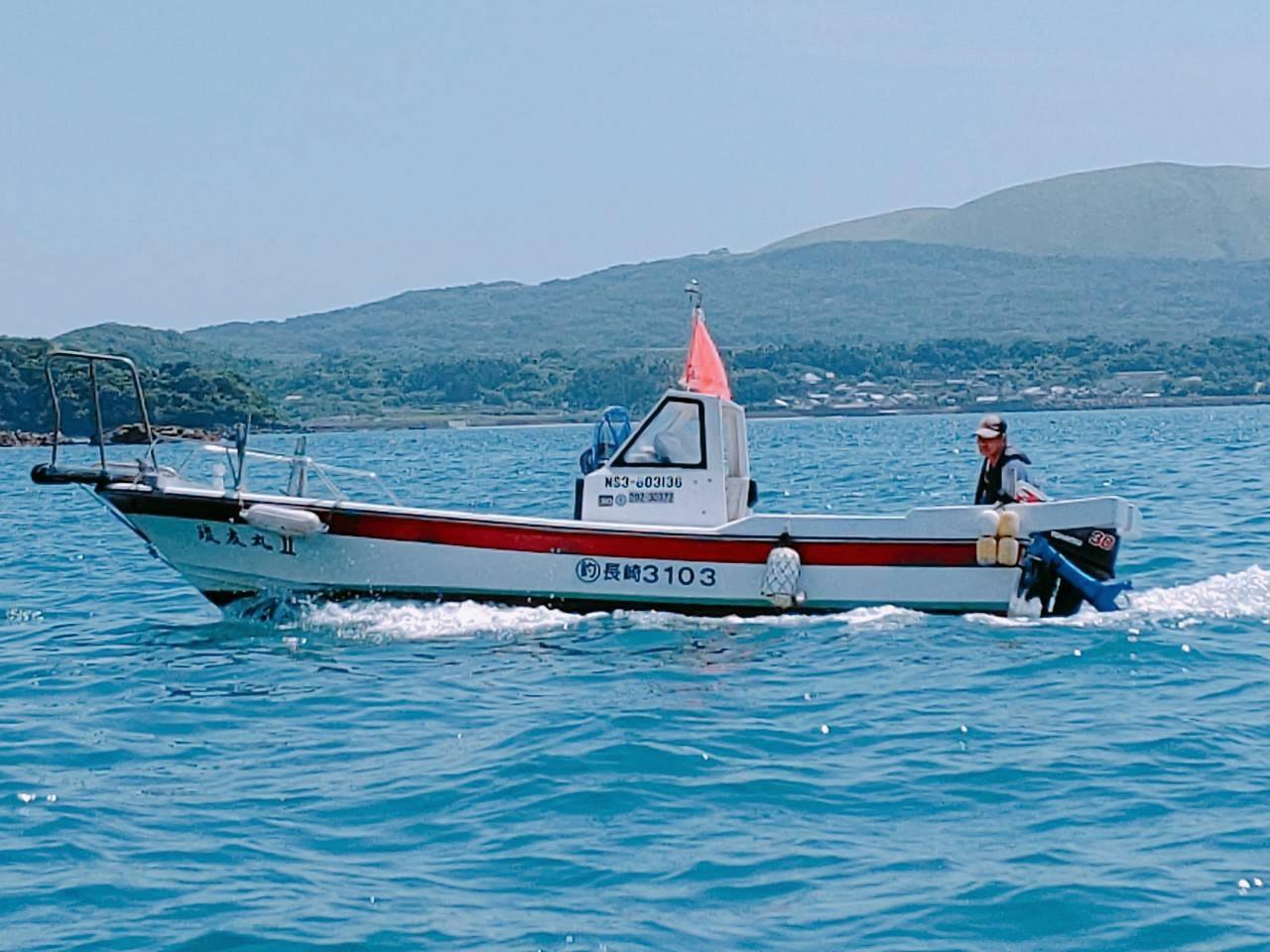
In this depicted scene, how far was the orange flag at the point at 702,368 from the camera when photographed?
1540cm

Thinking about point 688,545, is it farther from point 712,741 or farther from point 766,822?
point 766,822

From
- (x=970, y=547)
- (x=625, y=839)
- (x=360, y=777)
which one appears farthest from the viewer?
(x=970, y=547)

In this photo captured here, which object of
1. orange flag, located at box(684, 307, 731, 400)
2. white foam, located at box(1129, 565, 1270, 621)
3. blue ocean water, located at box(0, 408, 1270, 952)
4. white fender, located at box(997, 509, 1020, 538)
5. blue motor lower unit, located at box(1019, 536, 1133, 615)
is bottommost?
blue ocean water, located at box(0, 408, 1270, 952)

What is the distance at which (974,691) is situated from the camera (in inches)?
439

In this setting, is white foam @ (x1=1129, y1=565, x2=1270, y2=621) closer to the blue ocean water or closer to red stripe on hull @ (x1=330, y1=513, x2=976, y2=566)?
the blue ocean water

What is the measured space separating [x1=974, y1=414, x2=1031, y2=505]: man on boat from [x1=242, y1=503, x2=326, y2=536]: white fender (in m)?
5.34

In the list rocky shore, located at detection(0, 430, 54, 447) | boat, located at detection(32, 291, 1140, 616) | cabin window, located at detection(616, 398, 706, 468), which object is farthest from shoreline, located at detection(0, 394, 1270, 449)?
cabin window, located at detection(616, 398, 706, 468)

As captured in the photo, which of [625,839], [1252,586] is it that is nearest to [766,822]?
[625,839]

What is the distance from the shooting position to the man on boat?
560 inches

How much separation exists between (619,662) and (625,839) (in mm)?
4543

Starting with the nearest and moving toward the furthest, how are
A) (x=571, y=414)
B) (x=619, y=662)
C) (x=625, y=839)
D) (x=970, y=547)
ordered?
(x=625, y=839)
(x=619, y=662)
(x=970, y=547)
(x=571, y=414)

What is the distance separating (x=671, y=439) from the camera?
14953 mm

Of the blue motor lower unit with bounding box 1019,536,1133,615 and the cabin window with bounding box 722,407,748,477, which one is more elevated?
the cabin window with bounding box 722,407,748,477

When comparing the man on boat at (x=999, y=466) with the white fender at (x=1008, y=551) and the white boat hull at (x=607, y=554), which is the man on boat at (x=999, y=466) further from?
the white fender at (x=1008, y=551)
